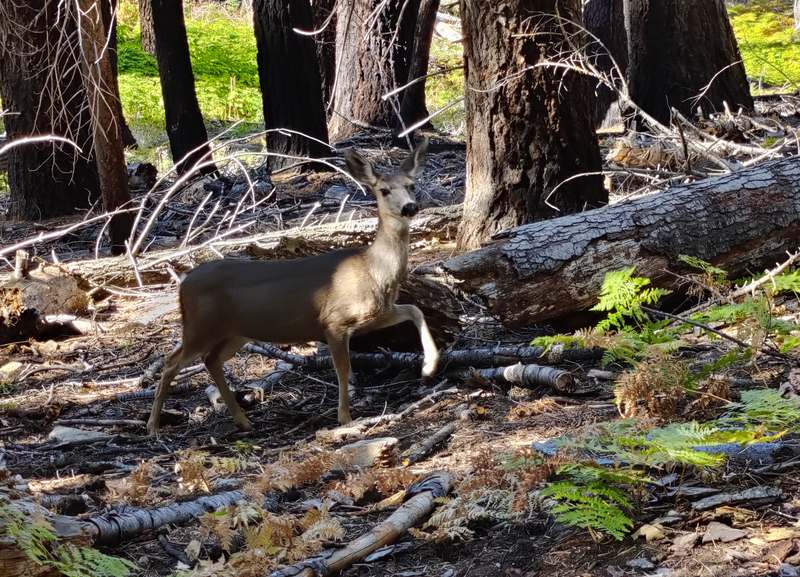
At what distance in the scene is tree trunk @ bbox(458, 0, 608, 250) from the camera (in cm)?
782

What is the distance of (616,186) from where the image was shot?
10.3 metres

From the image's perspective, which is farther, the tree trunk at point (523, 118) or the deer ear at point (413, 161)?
the tree trunk at point (523, 118)

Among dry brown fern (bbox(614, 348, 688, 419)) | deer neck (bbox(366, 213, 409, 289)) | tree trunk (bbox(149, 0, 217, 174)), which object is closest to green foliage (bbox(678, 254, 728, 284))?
dry brown fern (bbox(614, 348, 688, 419))

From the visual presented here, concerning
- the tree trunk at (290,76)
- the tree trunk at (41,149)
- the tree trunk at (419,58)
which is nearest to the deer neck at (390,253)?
the tree trunk at (419,58)

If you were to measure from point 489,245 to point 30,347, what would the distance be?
4.66 m

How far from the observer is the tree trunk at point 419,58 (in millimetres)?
11672

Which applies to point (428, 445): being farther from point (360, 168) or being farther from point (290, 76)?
point (290, 76)

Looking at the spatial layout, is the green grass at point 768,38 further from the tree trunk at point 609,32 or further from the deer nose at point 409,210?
the deer nose at point 409,210

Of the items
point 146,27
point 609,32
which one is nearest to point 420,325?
point 609,32

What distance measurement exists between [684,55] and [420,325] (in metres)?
8.14

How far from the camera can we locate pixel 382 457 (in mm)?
4688

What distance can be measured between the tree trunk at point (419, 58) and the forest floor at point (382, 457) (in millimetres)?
3965

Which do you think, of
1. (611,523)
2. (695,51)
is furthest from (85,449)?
(695,51)

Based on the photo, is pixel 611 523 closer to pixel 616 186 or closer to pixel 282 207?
pixel 616 186
